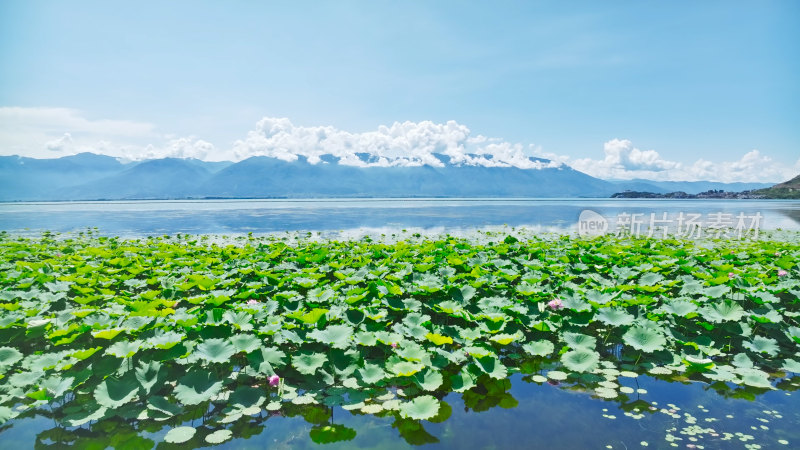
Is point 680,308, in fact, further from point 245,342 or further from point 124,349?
point 124,349

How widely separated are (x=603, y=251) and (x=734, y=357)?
270 inches

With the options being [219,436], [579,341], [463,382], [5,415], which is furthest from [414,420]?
[5,415]

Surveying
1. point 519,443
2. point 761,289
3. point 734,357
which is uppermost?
point 761,289

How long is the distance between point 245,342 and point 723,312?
666 cm

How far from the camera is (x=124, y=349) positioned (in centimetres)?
461

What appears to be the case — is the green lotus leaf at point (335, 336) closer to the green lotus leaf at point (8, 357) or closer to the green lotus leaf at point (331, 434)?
the green lotus leaf at point (331, 434)

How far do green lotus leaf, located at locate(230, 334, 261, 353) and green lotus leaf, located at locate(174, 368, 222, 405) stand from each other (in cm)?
51

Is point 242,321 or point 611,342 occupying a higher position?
point 242,321

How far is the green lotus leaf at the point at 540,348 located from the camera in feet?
18.0

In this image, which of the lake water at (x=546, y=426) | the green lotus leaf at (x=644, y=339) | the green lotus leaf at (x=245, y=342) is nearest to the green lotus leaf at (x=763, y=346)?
the lake water at (x=546, y=426)

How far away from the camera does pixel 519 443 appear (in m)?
4.24

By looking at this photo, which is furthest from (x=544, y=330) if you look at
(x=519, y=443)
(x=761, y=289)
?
(x=761, y=289)

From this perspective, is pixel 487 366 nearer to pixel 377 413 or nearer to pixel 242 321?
pixel 377 413

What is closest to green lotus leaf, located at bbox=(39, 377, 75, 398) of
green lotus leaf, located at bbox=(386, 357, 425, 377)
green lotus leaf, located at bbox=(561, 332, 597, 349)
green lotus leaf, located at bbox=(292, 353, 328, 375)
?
green lotus leaf, located at bbox=(292, 353, 328, 375)
